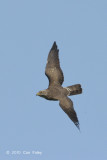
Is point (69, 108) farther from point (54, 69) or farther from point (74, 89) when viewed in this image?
point (54, 69)

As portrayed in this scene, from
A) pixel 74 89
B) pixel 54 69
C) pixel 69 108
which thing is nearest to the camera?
pixel 69 108

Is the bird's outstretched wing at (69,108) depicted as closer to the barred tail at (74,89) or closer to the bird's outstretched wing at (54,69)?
the barred tail at (74,89)

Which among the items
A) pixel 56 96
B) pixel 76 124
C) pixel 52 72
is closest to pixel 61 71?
pixel 52 72

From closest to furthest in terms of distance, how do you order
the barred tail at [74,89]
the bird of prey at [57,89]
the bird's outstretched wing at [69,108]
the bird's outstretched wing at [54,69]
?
the bird's outstretched wing at [69,108] < the bird of prey at [57,89] < the barred tail at [74,89] < the bird's outstretched wing at [54,69]

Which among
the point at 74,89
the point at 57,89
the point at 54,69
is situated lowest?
the point at 74,89

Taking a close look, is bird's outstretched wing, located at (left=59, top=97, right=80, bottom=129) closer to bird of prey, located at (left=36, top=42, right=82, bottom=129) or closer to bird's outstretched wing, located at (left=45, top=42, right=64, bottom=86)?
bird of prey, located at (left=36, top=42, right=82, bottom=129)

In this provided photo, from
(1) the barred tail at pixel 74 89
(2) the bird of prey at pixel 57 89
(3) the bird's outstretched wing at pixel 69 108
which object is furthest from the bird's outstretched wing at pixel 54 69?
(3) the bird's outstretched wing at pixel 69 108

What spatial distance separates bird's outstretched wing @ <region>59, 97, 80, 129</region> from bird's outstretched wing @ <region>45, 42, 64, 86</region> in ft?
5.13

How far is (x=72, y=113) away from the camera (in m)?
21.5

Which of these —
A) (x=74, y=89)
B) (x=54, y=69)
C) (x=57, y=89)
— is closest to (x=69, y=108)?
(x=74, y=89)

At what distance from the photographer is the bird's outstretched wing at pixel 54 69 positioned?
77.2 ft

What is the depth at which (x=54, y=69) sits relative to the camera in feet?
78.2

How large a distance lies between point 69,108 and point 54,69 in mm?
2836

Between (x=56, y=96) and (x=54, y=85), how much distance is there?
1.07m
